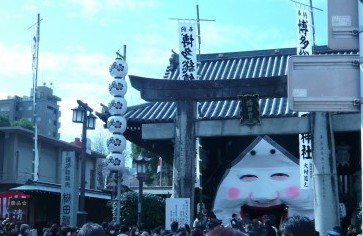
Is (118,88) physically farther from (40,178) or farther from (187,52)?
(40,178)

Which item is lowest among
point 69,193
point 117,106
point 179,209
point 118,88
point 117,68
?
point 179,209

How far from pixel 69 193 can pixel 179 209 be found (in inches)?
199

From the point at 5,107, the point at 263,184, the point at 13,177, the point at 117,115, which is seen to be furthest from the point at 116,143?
the point at 5,107

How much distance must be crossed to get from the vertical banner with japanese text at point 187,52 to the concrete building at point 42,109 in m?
49.7

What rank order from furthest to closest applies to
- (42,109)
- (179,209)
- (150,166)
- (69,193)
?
(42,109), (150,166), (69,193), (179,209)

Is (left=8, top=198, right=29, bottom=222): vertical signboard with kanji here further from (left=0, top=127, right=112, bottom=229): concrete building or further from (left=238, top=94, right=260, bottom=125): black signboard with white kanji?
(left=238, top=94, right=260, bottom=125): black signboard with white kanji

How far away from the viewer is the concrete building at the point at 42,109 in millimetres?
65250

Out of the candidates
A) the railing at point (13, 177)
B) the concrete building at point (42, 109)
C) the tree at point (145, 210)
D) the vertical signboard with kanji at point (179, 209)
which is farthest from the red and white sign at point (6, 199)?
the concrete building at point (42, 109)

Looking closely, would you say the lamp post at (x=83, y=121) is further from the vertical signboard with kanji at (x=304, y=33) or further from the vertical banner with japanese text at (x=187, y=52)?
the vertical signboard with kanji at (x=304, y=33)

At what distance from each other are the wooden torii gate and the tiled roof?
5.15 meters

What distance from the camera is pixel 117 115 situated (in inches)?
732

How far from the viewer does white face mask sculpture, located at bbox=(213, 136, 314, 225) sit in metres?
17.1

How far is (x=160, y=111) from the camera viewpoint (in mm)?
19500

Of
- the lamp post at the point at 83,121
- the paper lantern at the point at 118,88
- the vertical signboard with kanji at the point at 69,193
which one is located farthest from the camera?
the paper lantern at the point at 118,88
